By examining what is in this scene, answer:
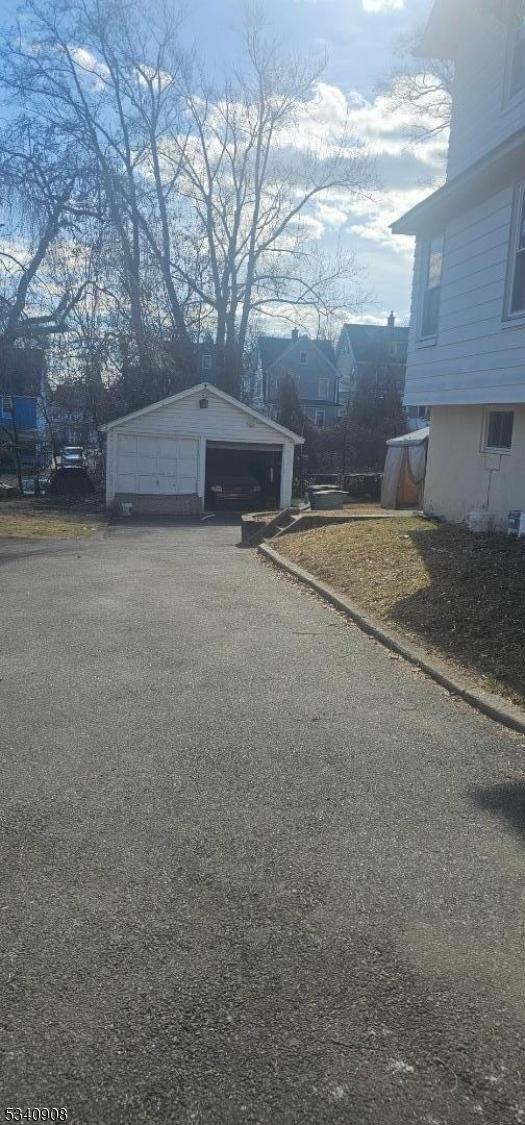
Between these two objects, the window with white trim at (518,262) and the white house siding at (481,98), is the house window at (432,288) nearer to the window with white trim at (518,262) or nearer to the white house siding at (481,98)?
the white house siding at (481,98)

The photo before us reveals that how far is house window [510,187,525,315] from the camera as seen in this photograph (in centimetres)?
1043

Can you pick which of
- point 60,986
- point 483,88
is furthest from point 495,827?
point 483,88

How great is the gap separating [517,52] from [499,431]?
205 inches

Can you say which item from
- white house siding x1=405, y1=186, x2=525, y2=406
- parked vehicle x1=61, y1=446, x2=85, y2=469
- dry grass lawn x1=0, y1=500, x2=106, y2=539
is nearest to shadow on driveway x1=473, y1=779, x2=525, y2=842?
white house siding x1=405, y1=186, x2=525, y2=406

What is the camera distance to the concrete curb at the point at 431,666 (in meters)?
5.52

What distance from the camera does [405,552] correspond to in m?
11.1

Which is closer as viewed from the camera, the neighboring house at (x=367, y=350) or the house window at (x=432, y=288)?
the house window at (x=432, y=288)

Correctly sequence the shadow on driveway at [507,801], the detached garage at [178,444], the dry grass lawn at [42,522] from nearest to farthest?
the shadow on driveway at [507,801] < the dry grass lawn at [42,522] < the detached garage at [178,444]

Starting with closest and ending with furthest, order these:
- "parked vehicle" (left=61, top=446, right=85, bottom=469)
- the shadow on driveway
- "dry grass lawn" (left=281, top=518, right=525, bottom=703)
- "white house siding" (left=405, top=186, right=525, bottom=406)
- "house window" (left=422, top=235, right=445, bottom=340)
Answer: the shadow on driveway, "dry grass lawn" (left=281, top=518, right=525, bottom=703), "white house siding" (left=405, top=186, right=525, bottom=406), "house window" (left=422, top=235, right=445, bottom=340), "parked vehicle" (left=61, top=446, right=85, bottom=469)

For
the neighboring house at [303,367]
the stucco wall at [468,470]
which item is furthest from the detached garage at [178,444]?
the neighboring house at [303,367]

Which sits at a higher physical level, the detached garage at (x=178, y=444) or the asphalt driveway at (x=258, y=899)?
the detached garage at (x=178, y=444)

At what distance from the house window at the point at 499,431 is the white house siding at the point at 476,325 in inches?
31.3

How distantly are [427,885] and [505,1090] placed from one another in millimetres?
1096

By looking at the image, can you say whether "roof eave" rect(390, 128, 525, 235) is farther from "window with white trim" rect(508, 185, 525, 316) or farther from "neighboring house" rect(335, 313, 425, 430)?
"neighboring house" rect(335, 313, 425, 430)
